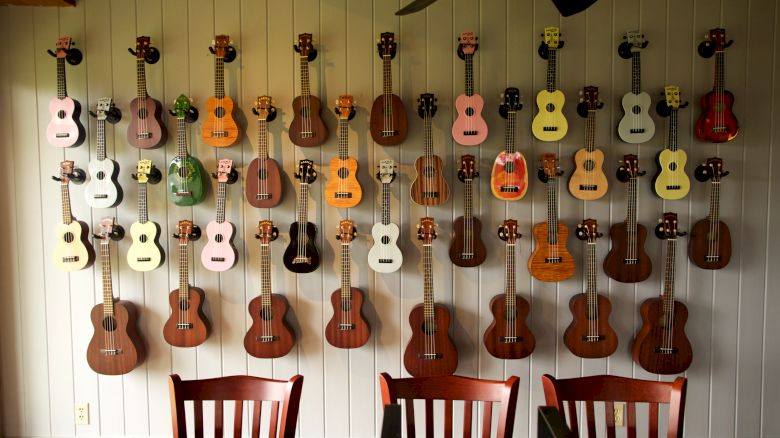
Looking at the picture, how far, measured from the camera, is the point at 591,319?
2246 millimetres

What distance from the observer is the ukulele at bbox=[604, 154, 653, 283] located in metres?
2.22

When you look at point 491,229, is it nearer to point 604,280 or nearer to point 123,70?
point 604,280

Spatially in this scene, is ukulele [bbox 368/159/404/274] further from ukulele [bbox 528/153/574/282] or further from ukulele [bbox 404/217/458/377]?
ukulele [bbox 528/153/574/282]

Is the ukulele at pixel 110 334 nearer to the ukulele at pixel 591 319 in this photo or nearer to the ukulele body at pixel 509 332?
the ukulele body at pixel 509 332

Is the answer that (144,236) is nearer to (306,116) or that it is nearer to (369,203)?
(306,116)

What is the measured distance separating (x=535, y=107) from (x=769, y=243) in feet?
4.25

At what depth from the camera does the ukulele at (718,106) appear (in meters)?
2.17

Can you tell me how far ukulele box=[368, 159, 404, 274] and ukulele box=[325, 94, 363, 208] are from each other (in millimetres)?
122

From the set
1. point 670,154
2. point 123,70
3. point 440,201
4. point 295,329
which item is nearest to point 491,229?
point 440,201

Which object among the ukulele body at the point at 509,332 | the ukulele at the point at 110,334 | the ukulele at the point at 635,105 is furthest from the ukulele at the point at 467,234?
the ukulele at the point at 110,334

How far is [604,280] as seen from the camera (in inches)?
91.2

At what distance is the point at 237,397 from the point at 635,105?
6.74 ft

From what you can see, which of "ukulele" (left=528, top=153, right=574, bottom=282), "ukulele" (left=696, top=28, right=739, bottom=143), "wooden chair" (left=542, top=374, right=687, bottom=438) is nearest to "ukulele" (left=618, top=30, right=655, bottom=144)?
"ukulele" (left=696, top=28, right=739, bottom=143)

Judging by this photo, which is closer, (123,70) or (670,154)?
(670,154)
